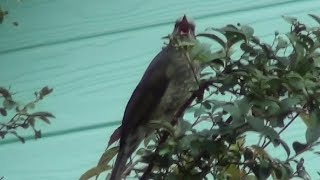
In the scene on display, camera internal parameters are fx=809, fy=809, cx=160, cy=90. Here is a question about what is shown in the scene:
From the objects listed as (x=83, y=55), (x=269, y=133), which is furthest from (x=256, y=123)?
(x=83, y=55)

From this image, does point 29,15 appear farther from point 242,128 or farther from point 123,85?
point 242,128

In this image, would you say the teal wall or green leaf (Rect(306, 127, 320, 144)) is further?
the teal wall

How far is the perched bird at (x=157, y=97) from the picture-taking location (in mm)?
827

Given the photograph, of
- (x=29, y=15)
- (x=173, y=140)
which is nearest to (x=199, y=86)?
(x=173, y=140)

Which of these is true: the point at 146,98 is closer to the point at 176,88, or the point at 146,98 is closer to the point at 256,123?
the point at 176,88

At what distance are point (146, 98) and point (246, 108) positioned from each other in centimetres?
13

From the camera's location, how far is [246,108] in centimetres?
75

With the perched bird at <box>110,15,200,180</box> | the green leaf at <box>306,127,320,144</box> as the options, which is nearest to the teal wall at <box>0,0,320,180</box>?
the perched bird at <box>110,15,200,180</box>

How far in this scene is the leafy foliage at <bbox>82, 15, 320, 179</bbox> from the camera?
0.75 metres

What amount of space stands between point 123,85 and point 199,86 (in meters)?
0.64

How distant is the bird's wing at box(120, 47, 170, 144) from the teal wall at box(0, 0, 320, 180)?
1.77ft

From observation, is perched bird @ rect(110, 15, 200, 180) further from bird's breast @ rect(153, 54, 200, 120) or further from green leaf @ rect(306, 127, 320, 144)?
green leaf @ rect(306, 127, 320, 144)

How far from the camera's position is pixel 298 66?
2.53 feet

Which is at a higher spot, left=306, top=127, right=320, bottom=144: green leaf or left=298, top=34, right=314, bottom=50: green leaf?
left=298, top=34, right=314, bottom=50: green leaf
